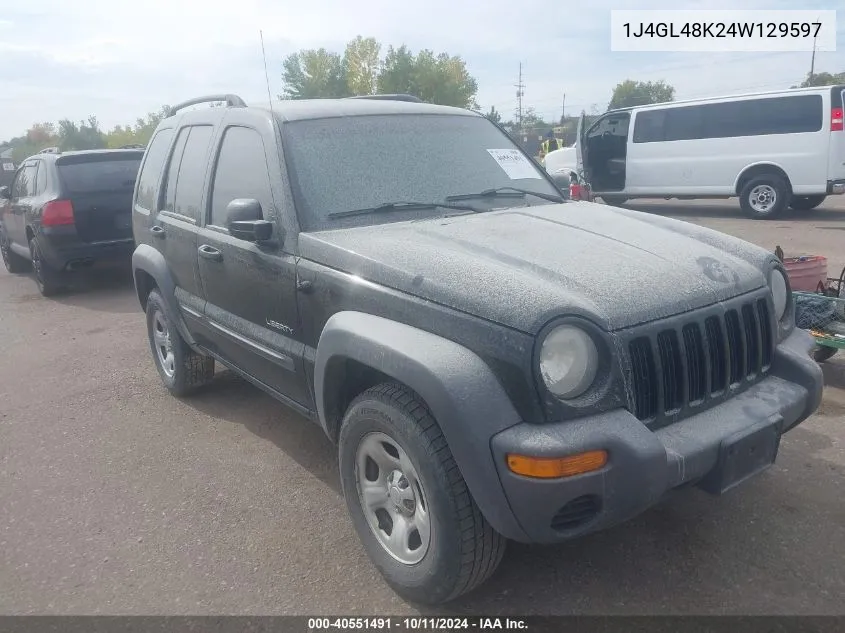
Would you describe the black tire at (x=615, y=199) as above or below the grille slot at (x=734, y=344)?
below

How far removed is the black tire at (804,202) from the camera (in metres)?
13.3

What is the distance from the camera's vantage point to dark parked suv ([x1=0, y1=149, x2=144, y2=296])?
332 inches

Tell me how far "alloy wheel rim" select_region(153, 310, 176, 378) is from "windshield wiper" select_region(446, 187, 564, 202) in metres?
2.42

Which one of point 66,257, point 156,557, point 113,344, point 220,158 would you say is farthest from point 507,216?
point 66,257

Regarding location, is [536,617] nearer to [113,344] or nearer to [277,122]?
[277,122]

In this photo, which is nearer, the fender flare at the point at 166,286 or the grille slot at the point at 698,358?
the grille slot at the point at 698,358

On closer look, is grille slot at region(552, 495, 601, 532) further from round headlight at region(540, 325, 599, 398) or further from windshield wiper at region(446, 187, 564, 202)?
windshield wiper at region(446, 187, 564, 202)

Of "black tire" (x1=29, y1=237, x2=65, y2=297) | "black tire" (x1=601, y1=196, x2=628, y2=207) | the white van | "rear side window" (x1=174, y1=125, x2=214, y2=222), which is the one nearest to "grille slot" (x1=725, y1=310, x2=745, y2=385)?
"rear side window" (x1=174, y1=125, x2=214, y2=222)

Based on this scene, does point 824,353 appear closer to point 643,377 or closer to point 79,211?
point 643,377

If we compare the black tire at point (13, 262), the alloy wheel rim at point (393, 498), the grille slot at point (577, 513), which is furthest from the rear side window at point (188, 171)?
the black tire at point (13, 262)

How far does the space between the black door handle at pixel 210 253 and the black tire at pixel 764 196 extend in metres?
11.7

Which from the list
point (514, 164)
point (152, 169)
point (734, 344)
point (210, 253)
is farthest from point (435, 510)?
point (152, 169)

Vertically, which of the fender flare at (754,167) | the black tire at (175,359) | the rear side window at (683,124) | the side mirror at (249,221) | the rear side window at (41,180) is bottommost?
the black tire at (175,359)

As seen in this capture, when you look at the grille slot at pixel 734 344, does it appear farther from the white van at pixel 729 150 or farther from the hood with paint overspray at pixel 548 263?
the white van at pixel 729 150
